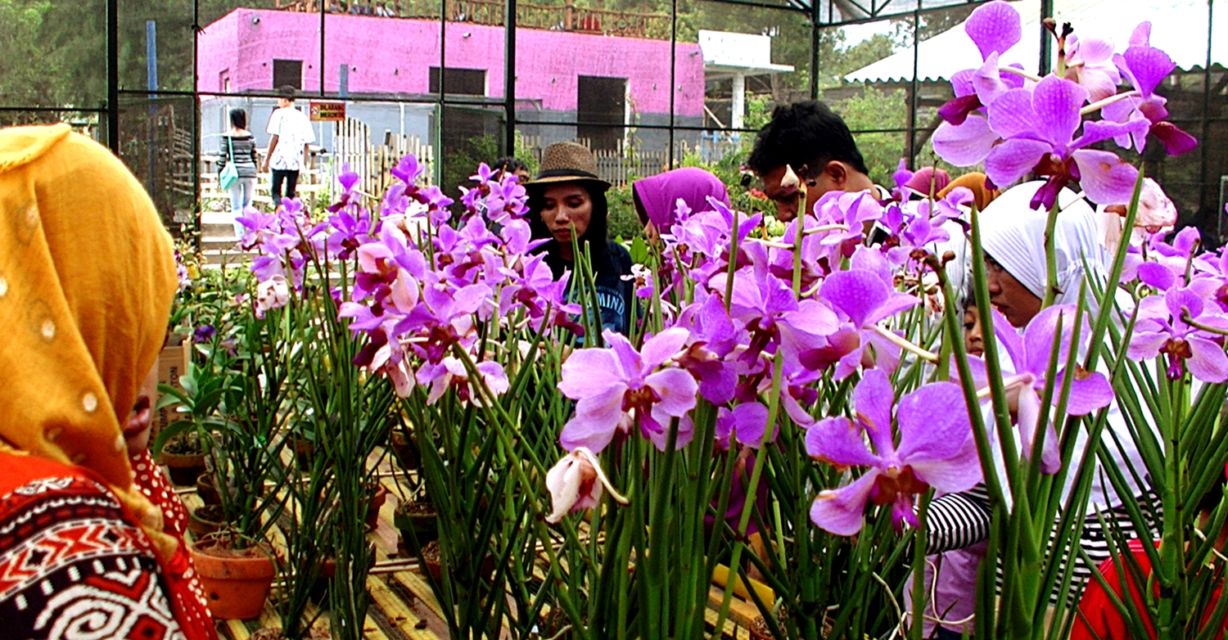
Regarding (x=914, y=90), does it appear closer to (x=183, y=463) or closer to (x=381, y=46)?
(x=381, y=46)

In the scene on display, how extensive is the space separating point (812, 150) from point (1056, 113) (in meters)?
1.40

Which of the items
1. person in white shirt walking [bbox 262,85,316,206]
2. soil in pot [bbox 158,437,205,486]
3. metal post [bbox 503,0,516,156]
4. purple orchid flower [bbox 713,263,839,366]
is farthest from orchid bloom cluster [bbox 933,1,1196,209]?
person in white shirt walking [bbox 262,85,316,206]

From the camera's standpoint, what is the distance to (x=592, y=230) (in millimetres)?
2740

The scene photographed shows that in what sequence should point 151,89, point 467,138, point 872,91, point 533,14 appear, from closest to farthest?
point 151,89 → point 467,138 → point 872,91 → point 533,14

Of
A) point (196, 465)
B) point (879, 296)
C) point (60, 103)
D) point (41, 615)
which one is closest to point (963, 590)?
point (879, 296)

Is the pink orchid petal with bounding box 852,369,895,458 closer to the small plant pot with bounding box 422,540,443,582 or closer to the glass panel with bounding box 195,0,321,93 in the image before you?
the small plant pot with bounding box 422,540,443,582

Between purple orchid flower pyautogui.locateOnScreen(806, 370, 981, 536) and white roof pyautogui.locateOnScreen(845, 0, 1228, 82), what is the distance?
667 centimetres

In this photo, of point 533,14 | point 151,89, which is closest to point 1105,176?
point 151,89

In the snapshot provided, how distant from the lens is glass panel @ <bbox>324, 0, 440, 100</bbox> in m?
9.84

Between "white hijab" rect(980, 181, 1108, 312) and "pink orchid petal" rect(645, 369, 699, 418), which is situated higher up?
"white hijab" rect(980, 181, 1108, 312)

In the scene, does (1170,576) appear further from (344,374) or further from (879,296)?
(344,374)

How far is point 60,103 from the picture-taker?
6.68 m

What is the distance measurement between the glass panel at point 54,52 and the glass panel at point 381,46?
2.96m

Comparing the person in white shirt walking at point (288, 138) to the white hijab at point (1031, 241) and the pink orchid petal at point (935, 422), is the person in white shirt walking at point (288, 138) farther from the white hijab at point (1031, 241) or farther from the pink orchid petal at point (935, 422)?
the pink orchid petal at point (935, 422)
